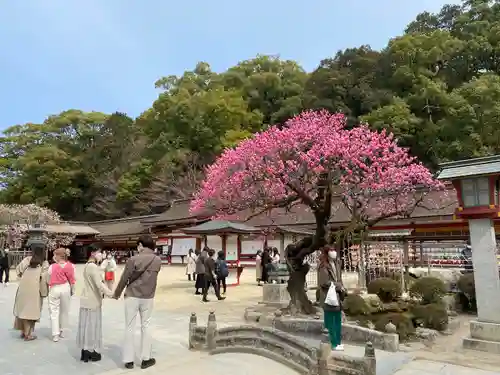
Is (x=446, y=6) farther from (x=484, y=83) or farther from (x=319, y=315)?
(x=319, y=315)

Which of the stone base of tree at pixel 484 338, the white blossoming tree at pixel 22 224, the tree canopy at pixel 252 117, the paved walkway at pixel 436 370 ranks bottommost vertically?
the paved walkway at pixel 436 370

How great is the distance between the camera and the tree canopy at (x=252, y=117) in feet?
98.4

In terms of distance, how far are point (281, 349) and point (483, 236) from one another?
4211 mm

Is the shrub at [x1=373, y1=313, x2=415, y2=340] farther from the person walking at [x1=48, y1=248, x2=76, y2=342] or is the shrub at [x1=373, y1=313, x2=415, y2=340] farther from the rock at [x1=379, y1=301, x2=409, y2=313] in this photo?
the person walking at [x1=48, y1=248, x2=76, y2=342]

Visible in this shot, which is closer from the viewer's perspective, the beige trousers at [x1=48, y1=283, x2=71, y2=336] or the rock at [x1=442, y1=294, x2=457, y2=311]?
the beige trousers at [x1=48, y1=283, x2=71, y2=336]

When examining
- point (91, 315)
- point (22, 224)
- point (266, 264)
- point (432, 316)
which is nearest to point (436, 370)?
point (432, 316)

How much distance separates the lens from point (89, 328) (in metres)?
6.23

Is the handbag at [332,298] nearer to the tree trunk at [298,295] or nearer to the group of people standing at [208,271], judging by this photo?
the tree trunk at [298,295]

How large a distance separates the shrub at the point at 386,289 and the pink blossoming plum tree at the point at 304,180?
1.49 m

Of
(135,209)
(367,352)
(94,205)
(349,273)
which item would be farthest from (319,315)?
(94,205)

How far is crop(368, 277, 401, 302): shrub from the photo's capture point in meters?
9.49

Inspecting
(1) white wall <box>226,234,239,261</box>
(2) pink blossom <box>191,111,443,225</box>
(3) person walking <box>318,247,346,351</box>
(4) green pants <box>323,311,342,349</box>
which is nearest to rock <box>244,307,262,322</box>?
(2) pink blossom <box>191,111,443,225</box>

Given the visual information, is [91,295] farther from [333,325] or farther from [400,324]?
[400,324]

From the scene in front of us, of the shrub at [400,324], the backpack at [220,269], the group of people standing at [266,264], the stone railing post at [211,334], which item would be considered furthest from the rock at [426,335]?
the backpack at [220,269]
